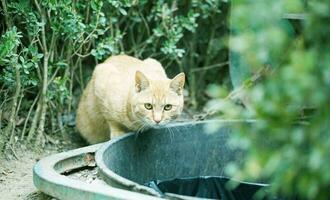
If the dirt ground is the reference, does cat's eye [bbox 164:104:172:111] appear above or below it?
above

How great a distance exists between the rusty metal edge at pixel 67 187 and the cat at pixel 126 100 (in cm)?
64

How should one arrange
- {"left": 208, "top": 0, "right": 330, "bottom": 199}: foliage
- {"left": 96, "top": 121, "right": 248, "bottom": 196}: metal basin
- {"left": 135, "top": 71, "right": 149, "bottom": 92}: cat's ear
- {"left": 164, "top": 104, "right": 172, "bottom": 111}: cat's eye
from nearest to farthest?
{"left": 208, "top": 0, "right": 330, "bottom": 199}: foliage
{"left": 96, "top": 121, "right": 248, "bottom": 196}: metal basin
{"left": 135, "top": 71, "right": 149, "bottom": 92}: cat's ear
{"left": 164, "top": 104, "right": 172, "bottom": 111}: cat's eye

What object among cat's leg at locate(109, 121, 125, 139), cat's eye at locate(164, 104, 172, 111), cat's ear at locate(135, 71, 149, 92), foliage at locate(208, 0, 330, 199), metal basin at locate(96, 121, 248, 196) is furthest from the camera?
cat's leg at locate(109, 121, 125, 139)

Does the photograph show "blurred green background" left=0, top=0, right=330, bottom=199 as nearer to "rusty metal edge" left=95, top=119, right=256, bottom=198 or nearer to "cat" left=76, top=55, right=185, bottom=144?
"cat" left=76, top=55, right=185, bottom=144

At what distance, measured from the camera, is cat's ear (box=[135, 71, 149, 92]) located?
3932 mm

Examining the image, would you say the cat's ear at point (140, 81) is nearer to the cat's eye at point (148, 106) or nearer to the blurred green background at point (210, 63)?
the cat's eye at point (148, 106)

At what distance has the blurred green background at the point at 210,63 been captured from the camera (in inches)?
60.6

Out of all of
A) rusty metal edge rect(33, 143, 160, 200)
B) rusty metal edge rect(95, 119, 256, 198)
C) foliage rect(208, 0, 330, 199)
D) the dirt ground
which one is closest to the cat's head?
rusty metal edge rect(95, 119, 256, 198)

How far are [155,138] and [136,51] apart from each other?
1.49 metres

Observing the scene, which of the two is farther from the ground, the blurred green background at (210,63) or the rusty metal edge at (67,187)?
the blurred green background at (210,63)

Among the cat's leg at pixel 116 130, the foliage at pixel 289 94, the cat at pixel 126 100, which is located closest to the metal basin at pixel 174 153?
the cat at pixel 126 100

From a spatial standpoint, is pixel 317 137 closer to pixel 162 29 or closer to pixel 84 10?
pixel 84 10

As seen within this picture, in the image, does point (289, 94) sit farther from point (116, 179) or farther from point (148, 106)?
point (148, 106)

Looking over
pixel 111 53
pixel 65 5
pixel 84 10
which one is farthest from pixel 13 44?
pixel 111 53
